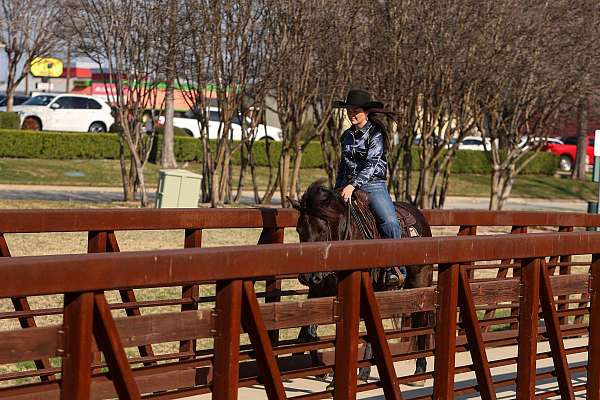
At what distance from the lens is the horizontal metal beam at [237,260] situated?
14.7 ft

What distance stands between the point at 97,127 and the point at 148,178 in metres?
11.1

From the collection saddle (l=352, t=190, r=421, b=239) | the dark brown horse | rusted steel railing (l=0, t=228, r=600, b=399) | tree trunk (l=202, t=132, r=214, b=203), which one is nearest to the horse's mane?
the dark brown horse

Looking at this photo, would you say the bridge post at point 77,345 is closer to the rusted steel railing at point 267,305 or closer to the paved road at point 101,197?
the rusted steel railing at point 267,305

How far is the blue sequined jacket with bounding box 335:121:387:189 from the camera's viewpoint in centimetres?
973

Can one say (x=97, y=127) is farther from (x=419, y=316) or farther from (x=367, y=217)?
(x=367, y=217)

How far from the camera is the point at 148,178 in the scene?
38500mm

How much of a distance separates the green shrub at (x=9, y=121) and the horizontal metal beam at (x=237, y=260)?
125 feet

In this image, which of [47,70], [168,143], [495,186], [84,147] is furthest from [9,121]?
[47,70]

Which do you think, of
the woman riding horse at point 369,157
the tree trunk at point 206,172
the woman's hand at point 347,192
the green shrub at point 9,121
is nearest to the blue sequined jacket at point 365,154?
the woman riding horse at point 369,157

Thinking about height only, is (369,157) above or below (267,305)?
above

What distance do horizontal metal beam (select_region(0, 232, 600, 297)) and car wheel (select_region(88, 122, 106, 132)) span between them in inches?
1665

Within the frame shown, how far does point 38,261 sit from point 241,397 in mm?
3920

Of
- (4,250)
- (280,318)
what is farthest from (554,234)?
(4,250)

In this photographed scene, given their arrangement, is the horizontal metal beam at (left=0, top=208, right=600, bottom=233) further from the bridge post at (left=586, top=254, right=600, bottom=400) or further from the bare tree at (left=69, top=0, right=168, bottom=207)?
the bare tree at (left=69, top=0, right=168, bottom=207)
